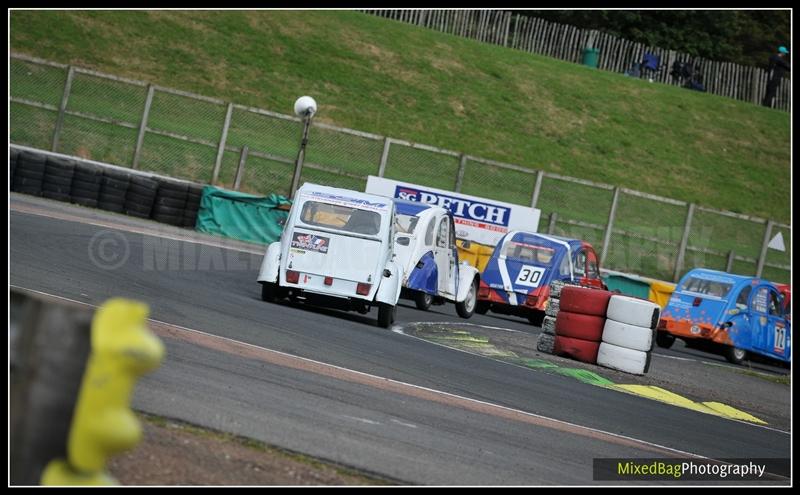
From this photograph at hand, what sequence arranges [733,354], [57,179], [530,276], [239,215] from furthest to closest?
[239,215] < [57,179] < [733,354] < [530,276]

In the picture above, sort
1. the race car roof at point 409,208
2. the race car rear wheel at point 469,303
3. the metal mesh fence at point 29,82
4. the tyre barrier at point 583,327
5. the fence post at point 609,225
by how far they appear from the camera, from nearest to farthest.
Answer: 1. the tyre barrier at point 583,327
2. the race car roof at point 409,208
3. the race car rear wheel at point 469,303
4. the fence post at point 609,225
5. the metal mesh fence at point 29,82

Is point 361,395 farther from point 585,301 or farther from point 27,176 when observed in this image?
point 27,176

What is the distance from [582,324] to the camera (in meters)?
14.1

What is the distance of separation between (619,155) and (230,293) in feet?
88.9

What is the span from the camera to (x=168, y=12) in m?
41.0

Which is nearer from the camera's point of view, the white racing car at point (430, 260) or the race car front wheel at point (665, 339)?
the white racing car at point (430, 260)

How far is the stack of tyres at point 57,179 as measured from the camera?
22.5 metres

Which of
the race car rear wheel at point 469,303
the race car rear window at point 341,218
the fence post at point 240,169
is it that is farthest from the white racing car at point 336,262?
the fence post at point 240,169

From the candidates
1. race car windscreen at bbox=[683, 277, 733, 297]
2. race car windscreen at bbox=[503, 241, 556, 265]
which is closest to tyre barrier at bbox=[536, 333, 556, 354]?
race car windscreen at bbox=[503, 241, 556, 265]

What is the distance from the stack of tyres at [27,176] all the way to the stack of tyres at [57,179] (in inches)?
4.8

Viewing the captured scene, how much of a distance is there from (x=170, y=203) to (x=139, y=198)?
25.3 inches

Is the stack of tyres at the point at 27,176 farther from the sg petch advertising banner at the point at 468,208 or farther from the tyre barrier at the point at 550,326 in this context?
the tyre barrier at the point at 550,326

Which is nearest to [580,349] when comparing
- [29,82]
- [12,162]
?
[12,162]

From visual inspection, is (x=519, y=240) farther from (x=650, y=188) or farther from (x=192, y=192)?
(x=650, y=188)
